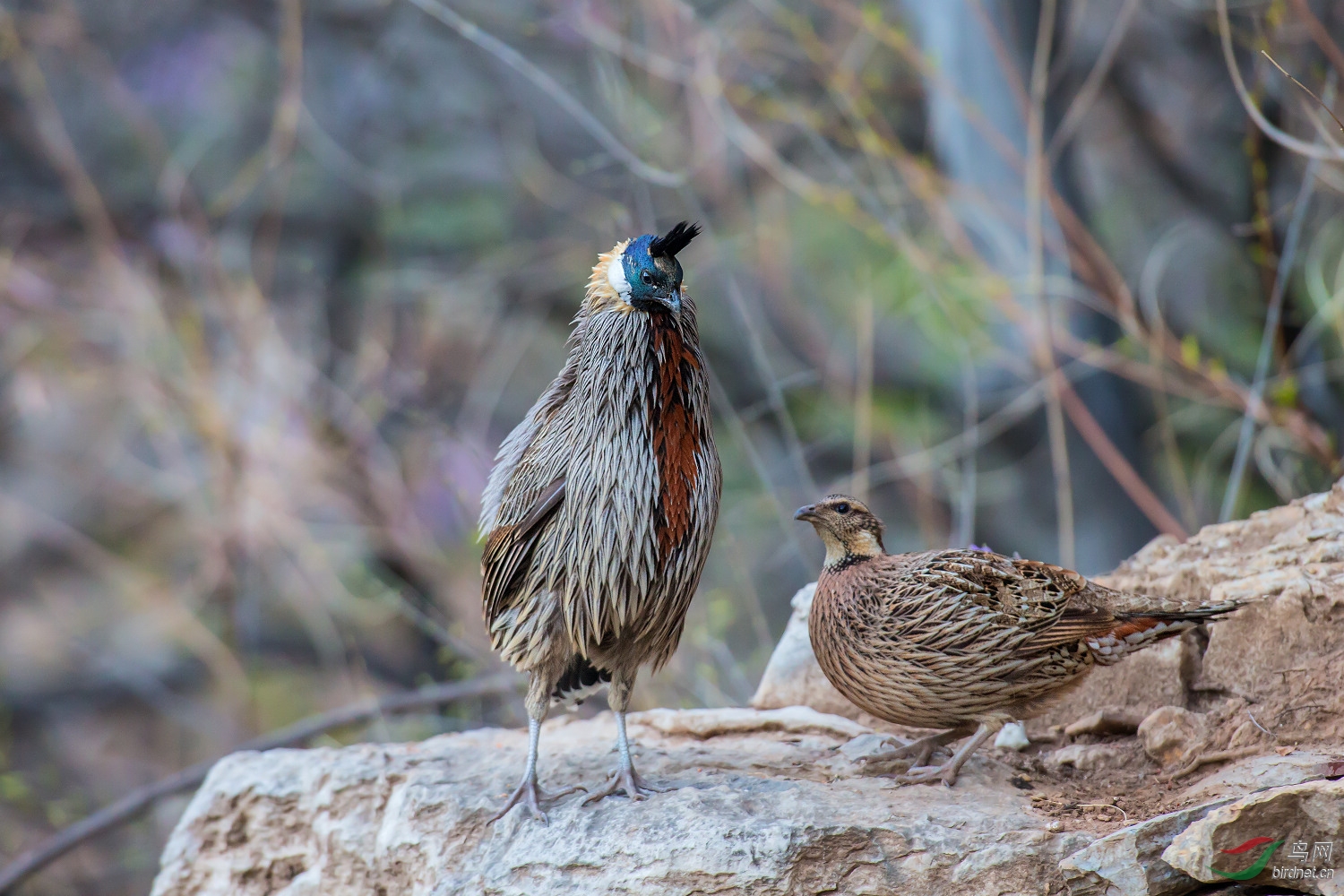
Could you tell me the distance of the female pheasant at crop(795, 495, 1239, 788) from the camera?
3.10 metres

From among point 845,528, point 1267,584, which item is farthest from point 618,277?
point 1267,584

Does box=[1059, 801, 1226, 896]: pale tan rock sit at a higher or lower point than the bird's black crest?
lower

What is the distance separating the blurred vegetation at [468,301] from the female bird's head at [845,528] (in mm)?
2363

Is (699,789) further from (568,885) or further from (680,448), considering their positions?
(680,448)

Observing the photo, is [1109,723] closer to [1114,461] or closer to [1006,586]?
[1006,586]

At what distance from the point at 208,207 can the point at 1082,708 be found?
656 cm

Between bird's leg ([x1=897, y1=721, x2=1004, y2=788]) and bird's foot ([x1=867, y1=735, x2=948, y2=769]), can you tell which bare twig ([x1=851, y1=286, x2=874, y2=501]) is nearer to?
bird's foot ([x1=867, y1=735, x2=948, y2=769])

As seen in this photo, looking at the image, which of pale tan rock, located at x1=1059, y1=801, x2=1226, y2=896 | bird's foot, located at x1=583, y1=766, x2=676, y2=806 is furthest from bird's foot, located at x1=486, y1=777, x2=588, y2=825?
pale tan rock, located at x1=1059, y1=801, x2=1226, y2=896

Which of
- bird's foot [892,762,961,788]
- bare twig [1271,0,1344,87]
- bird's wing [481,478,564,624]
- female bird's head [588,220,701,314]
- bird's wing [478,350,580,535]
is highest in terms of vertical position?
bare twig [1271,0,1344,87]

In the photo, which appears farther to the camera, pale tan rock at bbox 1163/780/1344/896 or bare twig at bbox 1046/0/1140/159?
bare twig at bbox 1046/0/1140/159

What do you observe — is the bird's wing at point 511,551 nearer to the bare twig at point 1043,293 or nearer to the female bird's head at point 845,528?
the female bird's head at point 845,528

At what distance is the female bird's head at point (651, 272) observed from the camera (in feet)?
10.8

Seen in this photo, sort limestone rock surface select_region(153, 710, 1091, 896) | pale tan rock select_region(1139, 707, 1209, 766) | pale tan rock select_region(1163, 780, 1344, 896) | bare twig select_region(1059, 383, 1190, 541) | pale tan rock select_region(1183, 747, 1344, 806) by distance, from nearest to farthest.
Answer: pale tan rock select_region(1163, 780, 1344, 896) < pale tan rock select_region(1183, 747, 1344, 806) < limestone rock surface select_region(153, 710, 1091, 896) < pale tan rock select_region(1139, 707, 1209, 766) < bare twig select_region(1059, 383, 1190, 541)

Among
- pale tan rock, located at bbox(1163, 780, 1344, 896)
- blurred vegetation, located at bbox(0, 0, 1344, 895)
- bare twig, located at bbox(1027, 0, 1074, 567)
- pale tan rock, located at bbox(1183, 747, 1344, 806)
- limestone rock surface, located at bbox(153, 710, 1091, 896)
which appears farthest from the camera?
blurred vegetation, located at bbox(0, 0, 1344, 895)
